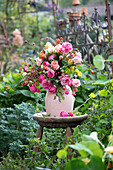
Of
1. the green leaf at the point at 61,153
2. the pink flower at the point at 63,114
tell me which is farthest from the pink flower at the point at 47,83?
the green leaf at the point at 61,153

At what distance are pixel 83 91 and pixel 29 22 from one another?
20.6ft

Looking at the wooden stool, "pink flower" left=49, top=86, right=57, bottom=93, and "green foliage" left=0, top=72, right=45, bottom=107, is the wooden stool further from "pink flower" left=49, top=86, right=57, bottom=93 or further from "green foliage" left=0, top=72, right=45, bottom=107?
"green foliage" left=0, top=72, right=45, bottom=107

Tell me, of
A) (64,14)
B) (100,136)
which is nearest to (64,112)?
(100,136)

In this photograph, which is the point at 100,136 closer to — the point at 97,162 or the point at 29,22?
the point at 97,162

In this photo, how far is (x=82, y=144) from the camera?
1.11 metres

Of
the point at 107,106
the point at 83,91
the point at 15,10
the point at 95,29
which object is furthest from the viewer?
the point at 15,10

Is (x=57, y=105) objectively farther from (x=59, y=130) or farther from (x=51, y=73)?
(x=59, y=130)

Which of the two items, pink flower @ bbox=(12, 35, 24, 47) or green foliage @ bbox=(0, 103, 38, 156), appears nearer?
green foliage @ bbox=(0, 103, 38, 156)

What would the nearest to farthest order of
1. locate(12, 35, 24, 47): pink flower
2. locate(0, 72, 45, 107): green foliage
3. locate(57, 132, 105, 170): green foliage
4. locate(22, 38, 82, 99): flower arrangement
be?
locate(57, 132, 105, 170): green foliage → locate(22, 38, 82, 99): flower arrangement → locate(0, 72, 45, 107): green foliage → locate(12, 35, 24, 47): pink flower

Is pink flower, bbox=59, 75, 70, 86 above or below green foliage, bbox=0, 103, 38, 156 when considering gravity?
above

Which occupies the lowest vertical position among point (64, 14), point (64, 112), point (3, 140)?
point (3, 140)

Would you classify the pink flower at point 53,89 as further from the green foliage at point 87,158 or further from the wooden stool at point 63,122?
the green foliage at point 87,158

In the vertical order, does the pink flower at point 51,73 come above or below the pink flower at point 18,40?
below

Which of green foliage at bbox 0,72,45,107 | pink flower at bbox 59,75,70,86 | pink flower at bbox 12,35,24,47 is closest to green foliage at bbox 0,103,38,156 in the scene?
green foliage at bbox 0,72,45,107
